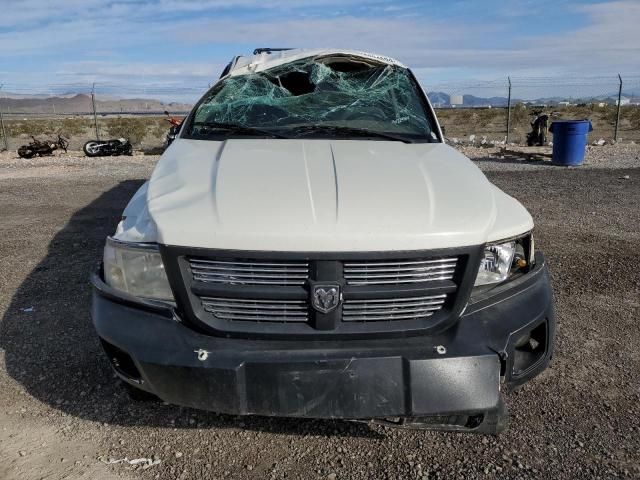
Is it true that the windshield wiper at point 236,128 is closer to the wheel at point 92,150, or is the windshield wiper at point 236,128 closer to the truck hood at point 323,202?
the truck hood at point 323,202

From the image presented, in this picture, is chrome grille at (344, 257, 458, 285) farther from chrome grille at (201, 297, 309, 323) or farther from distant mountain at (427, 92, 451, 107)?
distant mountain at (427, 92, 451, 107)

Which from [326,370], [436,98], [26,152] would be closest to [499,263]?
[326,370]

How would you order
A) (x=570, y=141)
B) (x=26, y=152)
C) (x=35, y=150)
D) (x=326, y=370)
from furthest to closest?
1. (x=35, y=150)
2. (x=26, y=152)
3. (x=570, y=141)
4. (x=326, y=370)

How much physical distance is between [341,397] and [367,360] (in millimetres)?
188

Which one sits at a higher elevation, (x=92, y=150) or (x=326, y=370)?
(x=326, y=370)

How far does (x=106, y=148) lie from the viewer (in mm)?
16953

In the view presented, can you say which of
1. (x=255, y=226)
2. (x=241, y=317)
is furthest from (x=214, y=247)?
(x=241, y=317)

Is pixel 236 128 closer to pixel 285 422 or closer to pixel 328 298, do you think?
pixel 328 298

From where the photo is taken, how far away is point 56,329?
4.16 meters

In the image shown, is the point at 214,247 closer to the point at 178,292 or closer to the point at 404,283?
the point at 178,292

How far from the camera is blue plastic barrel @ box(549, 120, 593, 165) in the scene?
1281 cm

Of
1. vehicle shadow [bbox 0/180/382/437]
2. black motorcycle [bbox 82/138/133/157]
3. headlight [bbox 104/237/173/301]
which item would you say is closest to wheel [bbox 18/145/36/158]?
black motorcycle [bbox 82/138/133/157]

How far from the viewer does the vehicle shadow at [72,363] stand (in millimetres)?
3061

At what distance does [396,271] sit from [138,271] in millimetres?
1179
